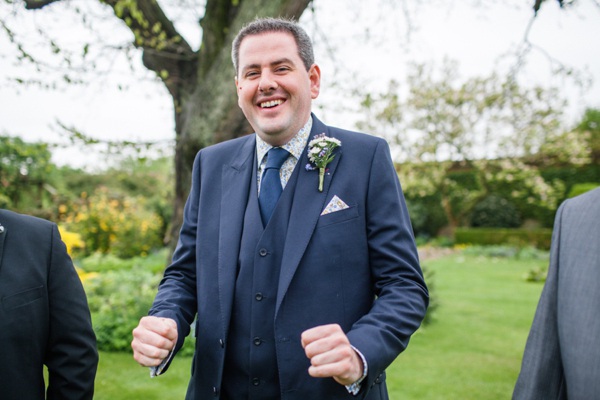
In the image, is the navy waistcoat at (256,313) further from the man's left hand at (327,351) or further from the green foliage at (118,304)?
the green foliage at (118,304)

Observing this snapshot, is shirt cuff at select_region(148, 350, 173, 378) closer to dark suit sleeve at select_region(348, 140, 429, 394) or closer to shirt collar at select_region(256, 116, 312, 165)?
dark suit sleeve at select_region(348, 140, 429, 394)

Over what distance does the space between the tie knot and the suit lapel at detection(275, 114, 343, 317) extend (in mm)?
81

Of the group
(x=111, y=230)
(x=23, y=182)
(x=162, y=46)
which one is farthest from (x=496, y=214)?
(x=162, y=46)

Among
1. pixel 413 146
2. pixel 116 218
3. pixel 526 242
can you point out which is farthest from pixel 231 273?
pixel 526 242

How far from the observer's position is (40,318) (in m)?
1.64

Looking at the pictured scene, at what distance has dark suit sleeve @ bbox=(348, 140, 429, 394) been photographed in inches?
59.7

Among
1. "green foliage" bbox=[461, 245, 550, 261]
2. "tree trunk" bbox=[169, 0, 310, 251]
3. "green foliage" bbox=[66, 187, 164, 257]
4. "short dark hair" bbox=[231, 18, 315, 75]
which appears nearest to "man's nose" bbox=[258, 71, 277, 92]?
"short dark hair" bbox=[231, 18, 315, 75]

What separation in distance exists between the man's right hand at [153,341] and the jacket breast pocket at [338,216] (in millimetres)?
660

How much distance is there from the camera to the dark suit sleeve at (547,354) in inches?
49.3

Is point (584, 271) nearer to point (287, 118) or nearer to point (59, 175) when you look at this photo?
point (287, 118)

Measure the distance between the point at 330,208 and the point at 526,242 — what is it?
1871 cm

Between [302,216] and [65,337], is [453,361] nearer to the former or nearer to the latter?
[302,216]

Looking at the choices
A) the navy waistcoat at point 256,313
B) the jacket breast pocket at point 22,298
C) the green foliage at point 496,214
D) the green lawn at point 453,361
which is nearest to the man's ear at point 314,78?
the navy waistcoat at point 256,313

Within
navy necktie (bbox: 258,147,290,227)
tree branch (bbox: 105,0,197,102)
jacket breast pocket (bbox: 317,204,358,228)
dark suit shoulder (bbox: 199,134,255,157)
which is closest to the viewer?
jacket breast pocket (bbox: 317,204,358,228)
